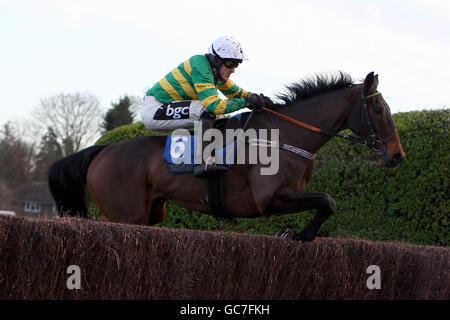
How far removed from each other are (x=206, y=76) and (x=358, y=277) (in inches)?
88.7

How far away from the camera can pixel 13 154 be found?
121ft

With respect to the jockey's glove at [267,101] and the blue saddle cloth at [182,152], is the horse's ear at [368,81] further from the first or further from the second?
the blue saddle cloth at [182,152]

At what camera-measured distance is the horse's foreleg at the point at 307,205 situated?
4.35m

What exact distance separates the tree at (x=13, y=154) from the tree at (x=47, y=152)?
68 cm

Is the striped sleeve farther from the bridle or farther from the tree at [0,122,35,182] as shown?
the tree at [0,122,35,182]

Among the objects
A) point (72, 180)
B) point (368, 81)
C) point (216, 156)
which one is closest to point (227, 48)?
point (216, 156)

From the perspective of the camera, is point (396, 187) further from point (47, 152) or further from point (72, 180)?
point (47, 152)

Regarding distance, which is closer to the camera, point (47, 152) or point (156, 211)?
point (156, 211)

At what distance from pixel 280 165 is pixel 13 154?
35735 mm

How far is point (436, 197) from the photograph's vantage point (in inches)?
257

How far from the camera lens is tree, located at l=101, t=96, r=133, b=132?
33.0 m

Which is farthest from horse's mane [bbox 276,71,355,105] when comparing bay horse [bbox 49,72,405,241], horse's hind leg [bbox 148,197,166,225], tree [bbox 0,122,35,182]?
tree [bbox 0,122,35,182]

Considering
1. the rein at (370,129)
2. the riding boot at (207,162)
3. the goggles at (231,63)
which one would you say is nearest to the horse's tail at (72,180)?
the riding boot at (207,162)
